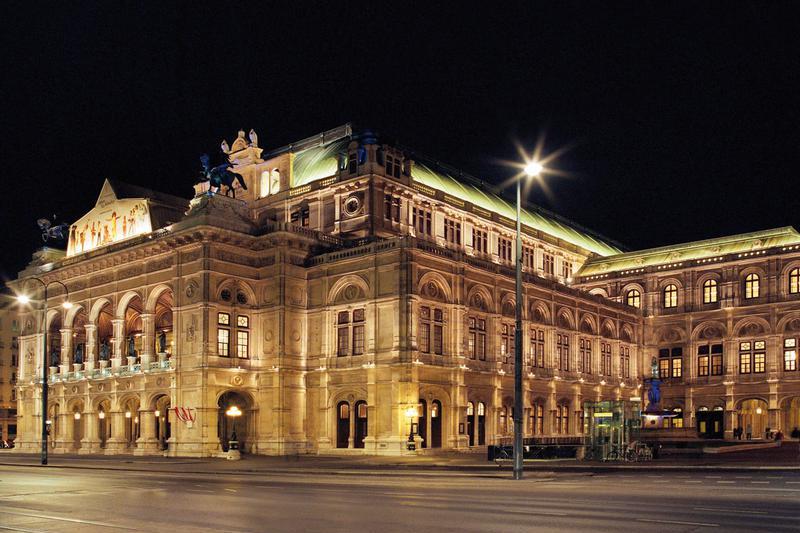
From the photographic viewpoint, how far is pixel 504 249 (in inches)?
3524

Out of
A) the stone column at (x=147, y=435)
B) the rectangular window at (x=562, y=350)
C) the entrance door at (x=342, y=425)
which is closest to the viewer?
the entrance door at (x=342, y=425)

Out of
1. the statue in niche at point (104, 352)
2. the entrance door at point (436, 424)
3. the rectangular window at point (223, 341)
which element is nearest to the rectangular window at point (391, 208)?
the rectangular window at point (223, 341)

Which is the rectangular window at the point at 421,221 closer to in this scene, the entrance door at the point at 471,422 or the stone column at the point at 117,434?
the entrance door at the point at 471,422

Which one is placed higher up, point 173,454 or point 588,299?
point 588,299

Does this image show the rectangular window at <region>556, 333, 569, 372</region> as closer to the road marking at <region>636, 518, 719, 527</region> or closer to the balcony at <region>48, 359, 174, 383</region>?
the balcony at <region>48, 359, 174, 383</region>

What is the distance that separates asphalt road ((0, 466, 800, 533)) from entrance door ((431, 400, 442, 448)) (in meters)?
29.4

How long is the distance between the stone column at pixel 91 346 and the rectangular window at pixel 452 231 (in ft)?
107

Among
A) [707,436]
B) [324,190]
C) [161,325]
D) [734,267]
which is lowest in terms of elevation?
[707,436]

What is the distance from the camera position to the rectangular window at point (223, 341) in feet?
217

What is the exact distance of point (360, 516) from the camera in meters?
20.5

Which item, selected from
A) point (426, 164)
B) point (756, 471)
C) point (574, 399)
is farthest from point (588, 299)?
point (756, 471)

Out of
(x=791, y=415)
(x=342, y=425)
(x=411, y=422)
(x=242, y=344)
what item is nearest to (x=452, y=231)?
(x=342, y=425)

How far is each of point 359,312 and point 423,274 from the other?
19.4ft

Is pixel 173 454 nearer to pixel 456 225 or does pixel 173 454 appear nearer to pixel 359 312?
pixel 359 312
